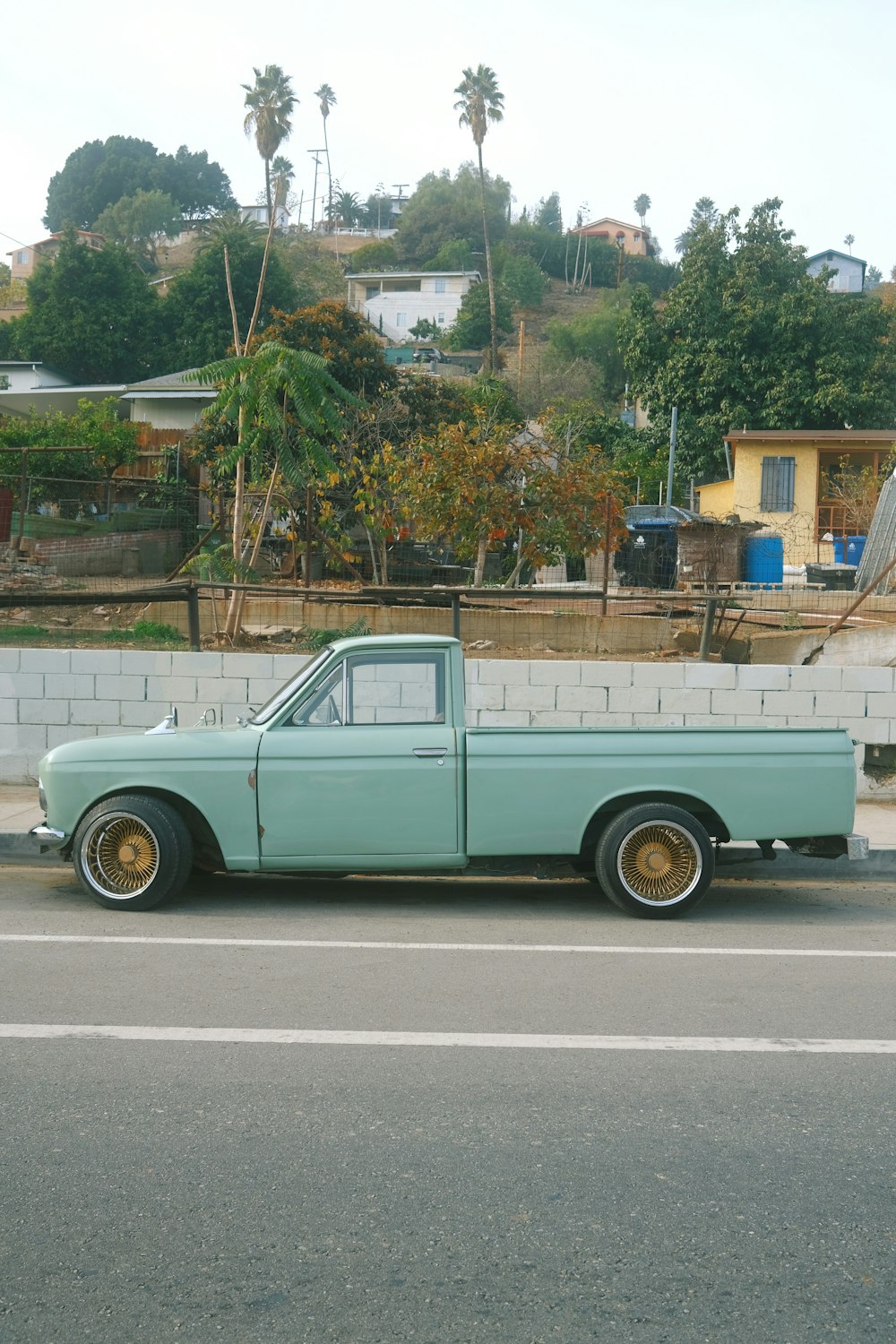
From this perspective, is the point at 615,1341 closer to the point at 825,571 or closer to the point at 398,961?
the point at 398,961

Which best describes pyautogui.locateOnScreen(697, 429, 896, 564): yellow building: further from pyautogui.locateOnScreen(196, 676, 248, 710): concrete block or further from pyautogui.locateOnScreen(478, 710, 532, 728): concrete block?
pyautogui.locateOnScreen(196, 676, 248, 710): concrete block

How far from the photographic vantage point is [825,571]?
22375 millimetres

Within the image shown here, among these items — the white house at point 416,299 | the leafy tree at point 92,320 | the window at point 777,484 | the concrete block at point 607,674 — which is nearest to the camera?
the concrete block at point 607,674

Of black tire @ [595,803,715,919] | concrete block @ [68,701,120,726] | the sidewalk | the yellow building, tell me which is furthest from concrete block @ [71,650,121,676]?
the yellow building

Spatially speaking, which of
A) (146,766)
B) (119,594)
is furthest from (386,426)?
(146,766)

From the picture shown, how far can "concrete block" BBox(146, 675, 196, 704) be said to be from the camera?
11523 millimetres

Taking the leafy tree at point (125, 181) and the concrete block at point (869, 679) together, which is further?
the leafy tree at point (125, 181)

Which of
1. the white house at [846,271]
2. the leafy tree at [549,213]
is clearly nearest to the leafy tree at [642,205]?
the leafy tree at [549,213]

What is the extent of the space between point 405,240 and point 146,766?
5153 inches

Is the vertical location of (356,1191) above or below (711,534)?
below

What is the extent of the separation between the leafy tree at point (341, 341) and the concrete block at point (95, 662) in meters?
20.1

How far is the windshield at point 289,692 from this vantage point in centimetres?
761

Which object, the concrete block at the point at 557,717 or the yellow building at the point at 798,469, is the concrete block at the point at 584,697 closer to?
the concrete block at the point at 557,717

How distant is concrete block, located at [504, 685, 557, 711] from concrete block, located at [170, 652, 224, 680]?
2046mm
